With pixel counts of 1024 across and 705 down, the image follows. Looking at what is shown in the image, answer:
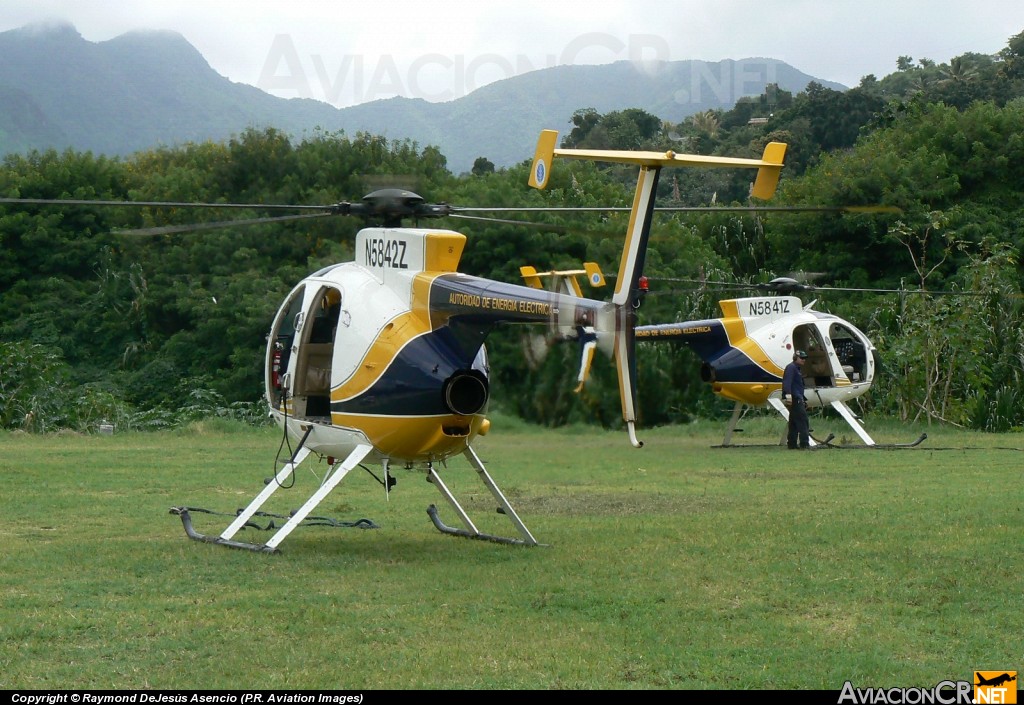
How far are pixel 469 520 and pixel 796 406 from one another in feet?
39.0

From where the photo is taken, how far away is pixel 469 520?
12344mm

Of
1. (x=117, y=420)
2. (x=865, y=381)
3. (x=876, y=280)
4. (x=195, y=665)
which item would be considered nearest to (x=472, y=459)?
(x=195, y=665)

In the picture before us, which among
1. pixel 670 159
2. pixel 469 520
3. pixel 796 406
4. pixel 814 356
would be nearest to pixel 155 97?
pixel 814 356

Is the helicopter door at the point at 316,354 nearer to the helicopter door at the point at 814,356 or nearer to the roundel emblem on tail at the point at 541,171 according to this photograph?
the roundel emblem on tail at the point at 541,171

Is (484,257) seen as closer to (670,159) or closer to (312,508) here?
(312,508)

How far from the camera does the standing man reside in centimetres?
2264

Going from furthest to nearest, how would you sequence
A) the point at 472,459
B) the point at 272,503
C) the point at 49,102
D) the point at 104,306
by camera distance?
1. the point at 49,102
2. the point at 104,306
3. the point at 272,503
4. the point at 472,459

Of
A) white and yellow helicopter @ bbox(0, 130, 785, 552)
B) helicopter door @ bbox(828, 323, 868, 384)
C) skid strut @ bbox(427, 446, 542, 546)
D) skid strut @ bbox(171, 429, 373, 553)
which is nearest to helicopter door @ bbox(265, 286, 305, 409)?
white and yellow helicopter @ bbox(0, 130, 785, 552)

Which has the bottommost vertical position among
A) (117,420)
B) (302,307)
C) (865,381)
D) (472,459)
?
(117,420)

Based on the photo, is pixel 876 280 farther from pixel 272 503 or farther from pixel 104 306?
pixel 272 503

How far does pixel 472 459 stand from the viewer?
11648 millimetres

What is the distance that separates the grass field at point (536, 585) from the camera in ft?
22.9

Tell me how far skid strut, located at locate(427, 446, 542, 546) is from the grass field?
0.16 metres

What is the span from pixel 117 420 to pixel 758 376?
46.2ft
